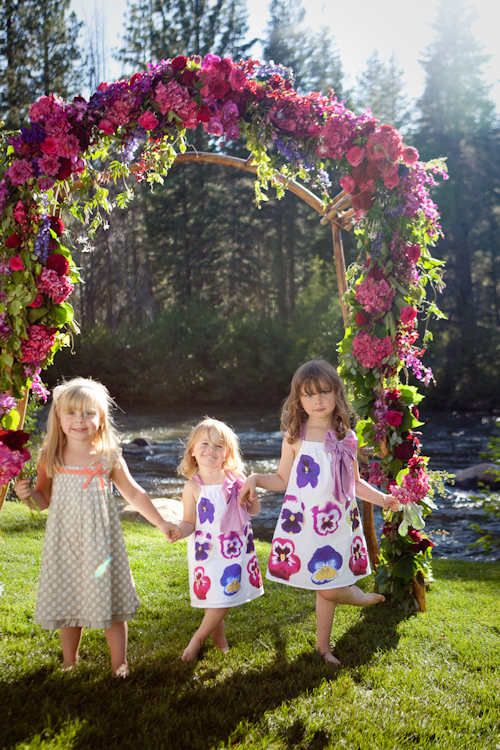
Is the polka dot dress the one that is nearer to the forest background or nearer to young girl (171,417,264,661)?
young girl (171,417,264,661)

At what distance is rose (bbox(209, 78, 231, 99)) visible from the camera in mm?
3576

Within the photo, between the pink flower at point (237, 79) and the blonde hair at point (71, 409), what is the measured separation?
2033 millimetres

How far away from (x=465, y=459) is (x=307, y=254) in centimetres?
1542

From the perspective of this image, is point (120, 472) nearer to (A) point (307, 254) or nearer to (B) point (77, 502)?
(B) point (77, 502)

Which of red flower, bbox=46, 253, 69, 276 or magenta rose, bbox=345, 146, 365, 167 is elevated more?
magenta rose, bbox=345, 146, 365, 167

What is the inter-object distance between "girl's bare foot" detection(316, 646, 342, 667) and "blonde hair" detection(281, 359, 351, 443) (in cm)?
113

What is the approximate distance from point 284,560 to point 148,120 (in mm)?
2668

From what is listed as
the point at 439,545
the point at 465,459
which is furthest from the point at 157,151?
the point at 465,459

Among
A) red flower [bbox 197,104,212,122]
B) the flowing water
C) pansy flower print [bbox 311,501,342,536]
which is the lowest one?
the flowing water

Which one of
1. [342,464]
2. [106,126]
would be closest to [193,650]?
[342,464]

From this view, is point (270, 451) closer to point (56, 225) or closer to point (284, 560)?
point (284, 560)

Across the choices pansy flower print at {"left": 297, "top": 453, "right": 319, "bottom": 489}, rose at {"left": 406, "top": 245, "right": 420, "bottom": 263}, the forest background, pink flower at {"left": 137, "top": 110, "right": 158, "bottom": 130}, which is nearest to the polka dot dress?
pansy flower print at {"left": 297, "top": 453, "right": 319, "bottom": 489}

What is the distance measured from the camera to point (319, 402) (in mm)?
3213

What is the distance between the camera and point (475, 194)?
70.8ft
